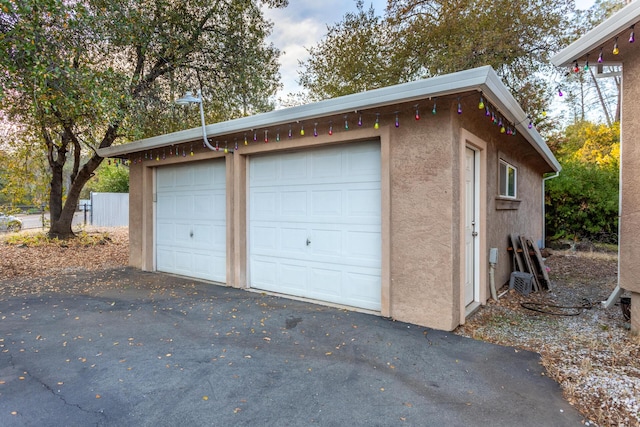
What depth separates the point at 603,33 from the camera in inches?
117

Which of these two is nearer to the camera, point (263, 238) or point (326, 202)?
point (326, 202)

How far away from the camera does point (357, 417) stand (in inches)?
83.6

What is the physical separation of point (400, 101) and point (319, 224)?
1.96 m

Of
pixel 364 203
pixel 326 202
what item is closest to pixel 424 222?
pixel 364 203

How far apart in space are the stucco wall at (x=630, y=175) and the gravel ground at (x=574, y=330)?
2.23 feet

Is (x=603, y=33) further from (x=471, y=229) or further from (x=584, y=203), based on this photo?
(x=584, y=203)

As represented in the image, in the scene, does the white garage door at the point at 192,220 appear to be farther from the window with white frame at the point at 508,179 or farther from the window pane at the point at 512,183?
the window pane at the point at 512,183

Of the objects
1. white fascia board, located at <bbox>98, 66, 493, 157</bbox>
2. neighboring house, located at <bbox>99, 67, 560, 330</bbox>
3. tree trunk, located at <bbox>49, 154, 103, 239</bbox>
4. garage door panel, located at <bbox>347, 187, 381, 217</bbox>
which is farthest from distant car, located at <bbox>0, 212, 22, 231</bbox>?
garage door panel, located at <bbox>347, 187, 381, 217</bbox>

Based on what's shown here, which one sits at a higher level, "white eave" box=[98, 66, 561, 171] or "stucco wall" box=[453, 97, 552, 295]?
"white eave" box=[98, 66, 561, 171]

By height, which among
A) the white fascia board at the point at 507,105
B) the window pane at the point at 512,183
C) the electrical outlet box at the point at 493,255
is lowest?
the electrical outlet box at the point at 493,255

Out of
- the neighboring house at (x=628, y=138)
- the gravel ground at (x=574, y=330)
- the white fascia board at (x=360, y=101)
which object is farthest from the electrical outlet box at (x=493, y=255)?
the white fascia board at (x=360, y=101)

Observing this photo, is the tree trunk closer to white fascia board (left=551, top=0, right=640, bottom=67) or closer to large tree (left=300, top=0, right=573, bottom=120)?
large tree (left=300, top=0, right=573, bottom=120)

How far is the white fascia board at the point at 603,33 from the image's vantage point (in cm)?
274

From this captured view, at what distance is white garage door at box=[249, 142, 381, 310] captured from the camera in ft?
13.8
